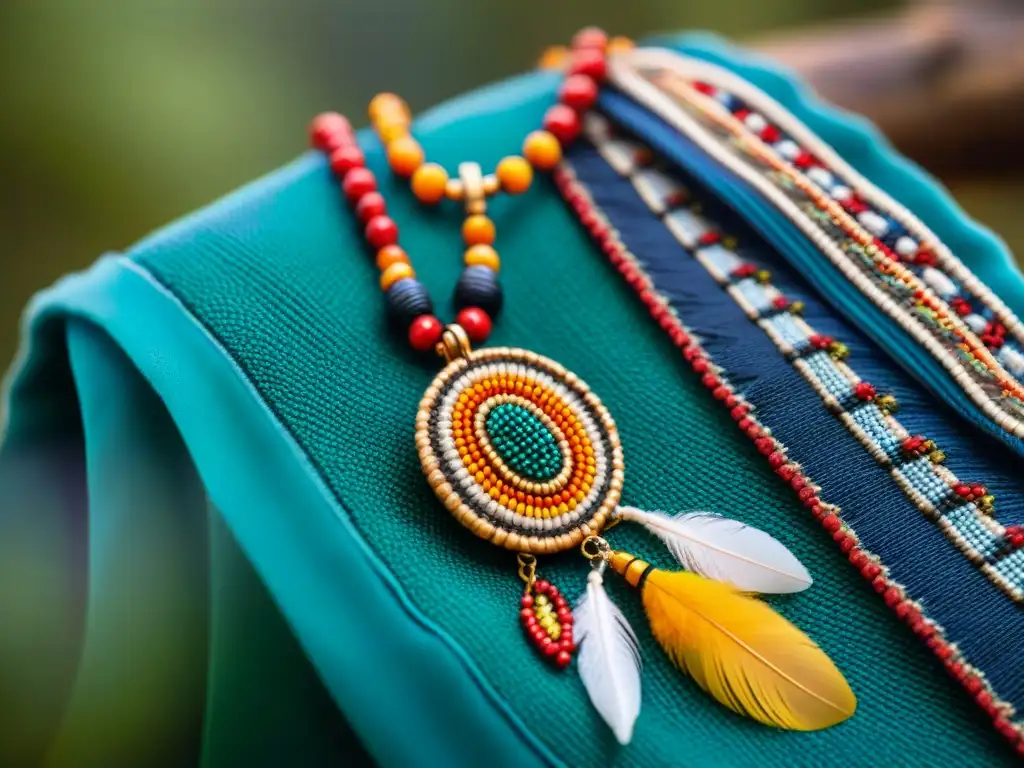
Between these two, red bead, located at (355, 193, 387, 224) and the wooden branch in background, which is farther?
the wooden branch in background

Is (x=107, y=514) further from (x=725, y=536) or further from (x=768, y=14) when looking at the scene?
(x=768, y=14)

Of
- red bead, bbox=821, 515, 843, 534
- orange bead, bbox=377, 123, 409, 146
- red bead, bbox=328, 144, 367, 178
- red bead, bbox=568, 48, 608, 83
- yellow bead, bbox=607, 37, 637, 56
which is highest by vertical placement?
yellow bead, bbox=607, 37, 637, 56

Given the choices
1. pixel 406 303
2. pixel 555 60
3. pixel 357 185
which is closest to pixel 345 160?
pixel 357 185

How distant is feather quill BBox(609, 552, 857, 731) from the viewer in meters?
0.44

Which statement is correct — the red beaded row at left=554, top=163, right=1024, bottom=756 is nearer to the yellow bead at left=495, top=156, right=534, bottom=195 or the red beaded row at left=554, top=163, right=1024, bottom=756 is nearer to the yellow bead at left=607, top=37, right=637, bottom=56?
the yellow bead at left=495, top=156, right=534, bottom=195

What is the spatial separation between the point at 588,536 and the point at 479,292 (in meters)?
0.16

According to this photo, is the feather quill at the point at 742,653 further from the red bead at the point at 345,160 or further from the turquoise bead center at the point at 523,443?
the red bead at the point at 345,160

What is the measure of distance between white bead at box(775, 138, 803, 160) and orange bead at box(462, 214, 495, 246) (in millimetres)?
197

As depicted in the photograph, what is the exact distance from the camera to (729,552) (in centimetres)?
46

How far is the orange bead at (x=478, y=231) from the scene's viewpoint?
0.56 m

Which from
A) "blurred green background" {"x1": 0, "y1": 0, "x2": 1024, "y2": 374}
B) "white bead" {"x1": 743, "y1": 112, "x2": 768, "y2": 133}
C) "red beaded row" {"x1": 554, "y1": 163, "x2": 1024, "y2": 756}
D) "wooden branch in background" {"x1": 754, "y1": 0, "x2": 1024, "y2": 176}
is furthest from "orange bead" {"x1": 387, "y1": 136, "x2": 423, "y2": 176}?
"blurred green background" {"x1": 0, "y1": 0, "x2": 1024, "y2": 374}

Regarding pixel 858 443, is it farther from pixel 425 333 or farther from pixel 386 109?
pixel 386 109

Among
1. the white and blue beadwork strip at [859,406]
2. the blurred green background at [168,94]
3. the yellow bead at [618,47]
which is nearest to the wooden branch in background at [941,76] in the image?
the blurred green background at [168,94]

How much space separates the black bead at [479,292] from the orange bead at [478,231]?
33 millimetres
